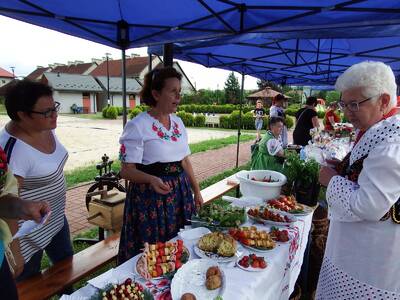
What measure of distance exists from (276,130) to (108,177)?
7.03ft

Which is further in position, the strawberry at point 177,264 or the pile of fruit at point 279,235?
the pile of fruit at point 279,235

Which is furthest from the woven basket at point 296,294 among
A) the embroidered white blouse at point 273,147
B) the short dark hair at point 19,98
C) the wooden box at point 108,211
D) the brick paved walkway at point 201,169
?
the brick paved walkway at point 201,169

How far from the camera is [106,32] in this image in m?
2.94

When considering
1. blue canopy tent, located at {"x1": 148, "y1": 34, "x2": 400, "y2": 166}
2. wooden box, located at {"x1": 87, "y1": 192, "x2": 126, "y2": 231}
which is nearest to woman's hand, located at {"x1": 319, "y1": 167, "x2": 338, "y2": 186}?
wooden box, located at {"x1": 87, "y1": 192, "x2": 126, "y2": 231}

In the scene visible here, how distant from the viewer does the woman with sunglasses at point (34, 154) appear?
1.64 meters

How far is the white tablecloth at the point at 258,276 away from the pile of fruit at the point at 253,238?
1.5 inches

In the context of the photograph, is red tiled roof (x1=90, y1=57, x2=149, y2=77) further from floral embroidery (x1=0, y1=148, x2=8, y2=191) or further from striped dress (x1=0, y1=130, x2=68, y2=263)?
floral embroidery (x1=0, y1=148, x2=8, y2=191)

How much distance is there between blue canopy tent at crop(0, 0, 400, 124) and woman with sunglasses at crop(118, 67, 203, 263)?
0.84 metres

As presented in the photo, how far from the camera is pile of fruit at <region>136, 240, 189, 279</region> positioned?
1357mm

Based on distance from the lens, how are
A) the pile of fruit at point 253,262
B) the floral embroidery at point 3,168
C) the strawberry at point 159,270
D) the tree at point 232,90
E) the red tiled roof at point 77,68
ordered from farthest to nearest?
the red tiled roof at point 77,68, the tree at point 232,90, the pile of fruit at point 253,262, the strawberry at point 159,270, the floral embroidery at point 3,168

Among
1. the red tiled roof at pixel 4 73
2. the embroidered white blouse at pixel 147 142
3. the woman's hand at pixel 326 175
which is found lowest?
the woman's hand at pixel 326 175

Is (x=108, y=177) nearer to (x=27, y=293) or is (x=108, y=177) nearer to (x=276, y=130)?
(x=27, y=293)

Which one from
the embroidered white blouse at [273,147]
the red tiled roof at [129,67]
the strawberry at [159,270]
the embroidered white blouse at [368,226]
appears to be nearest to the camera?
the embroidered white blouse at [368,226]

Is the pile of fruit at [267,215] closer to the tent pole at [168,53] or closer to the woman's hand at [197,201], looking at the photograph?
the woman's hand at [197,201]
